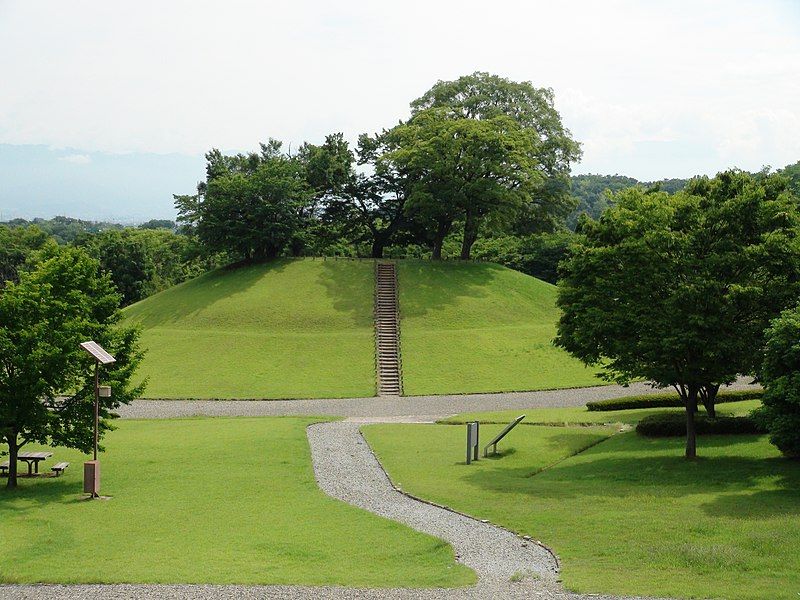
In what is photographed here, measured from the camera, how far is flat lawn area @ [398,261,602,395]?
51344 millimetres

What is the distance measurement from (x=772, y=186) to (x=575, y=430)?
13618 mm

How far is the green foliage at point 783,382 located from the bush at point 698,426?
307 inches

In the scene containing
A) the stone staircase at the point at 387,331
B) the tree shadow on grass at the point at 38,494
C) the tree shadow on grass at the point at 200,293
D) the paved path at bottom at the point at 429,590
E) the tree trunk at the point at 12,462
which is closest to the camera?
the paved path at bottom at the point at 429,590

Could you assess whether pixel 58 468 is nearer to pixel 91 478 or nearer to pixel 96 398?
pixel 96 398

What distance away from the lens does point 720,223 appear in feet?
92.7

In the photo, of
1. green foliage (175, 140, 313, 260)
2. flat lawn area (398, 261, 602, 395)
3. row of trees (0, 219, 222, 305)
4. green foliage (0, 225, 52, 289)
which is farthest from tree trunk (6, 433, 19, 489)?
green foliage (0, 225, 52, 289)

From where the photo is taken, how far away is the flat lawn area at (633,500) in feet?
53.3

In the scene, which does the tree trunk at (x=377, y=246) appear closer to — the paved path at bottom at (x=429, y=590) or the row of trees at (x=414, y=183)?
the row of trees at (x=414, y=183)

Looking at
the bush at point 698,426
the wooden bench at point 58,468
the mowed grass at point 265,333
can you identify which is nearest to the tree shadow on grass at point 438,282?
the mowed grass at point 265,333

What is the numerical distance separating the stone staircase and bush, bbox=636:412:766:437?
60.7 ft

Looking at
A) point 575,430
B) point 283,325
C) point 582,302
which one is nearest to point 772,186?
point 582,302

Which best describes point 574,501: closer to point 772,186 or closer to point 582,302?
point 582,302

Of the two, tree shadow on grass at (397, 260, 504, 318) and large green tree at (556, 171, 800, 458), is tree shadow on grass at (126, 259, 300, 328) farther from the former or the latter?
large green tree at (556, 171, 800, 458)

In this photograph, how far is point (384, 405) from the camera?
46.3 metres
